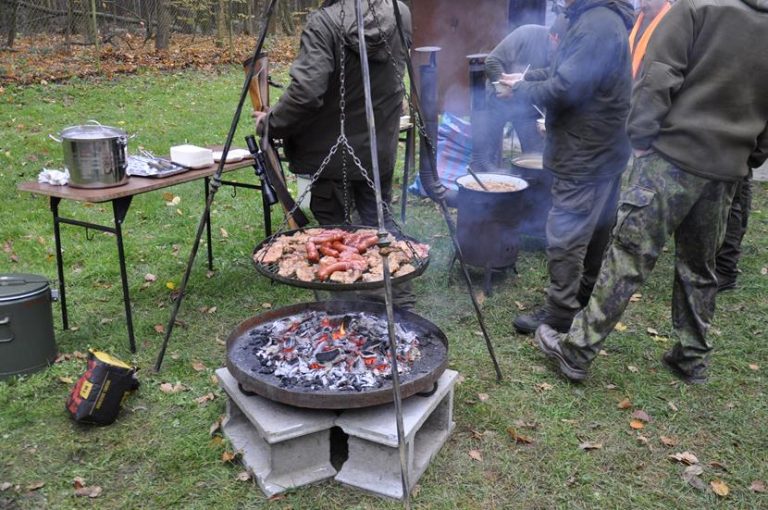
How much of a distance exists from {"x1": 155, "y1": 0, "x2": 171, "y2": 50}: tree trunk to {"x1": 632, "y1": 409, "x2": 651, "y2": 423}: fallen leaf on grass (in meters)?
15.1

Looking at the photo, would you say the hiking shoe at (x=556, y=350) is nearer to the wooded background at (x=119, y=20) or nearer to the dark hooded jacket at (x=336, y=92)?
the dark hooded jacket at (x=336, y=92)

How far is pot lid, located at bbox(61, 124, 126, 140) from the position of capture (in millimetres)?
4129

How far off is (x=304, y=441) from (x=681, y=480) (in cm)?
206

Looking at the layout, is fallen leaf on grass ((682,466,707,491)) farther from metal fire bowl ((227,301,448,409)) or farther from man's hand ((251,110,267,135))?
man's hand ((251,110,267,135))

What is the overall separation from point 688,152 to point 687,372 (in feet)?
5.16

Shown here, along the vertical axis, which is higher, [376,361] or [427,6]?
[427,6]

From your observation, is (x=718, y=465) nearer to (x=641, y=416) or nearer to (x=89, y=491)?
(x=641, y=416)

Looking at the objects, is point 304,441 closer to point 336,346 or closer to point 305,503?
point 305,503

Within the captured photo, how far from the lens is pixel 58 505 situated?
3164 millimetres

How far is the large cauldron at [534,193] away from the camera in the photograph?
6.05 m

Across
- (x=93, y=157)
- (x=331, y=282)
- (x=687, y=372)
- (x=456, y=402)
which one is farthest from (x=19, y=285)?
(x=687, y=372)

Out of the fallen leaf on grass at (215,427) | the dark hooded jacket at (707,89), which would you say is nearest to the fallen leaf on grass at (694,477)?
the dark hooded jacket at (707,89)

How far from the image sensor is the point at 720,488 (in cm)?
333

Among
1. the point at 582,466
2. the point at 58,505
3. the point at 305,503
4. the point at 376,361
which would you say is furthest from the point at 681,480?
the point at 58,505
